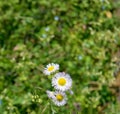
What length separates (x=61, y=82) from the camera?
5.81 feet

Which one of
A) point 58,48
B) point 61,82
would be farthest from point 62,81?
point 58,48

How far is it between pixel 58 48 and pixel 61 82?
1.02 meters

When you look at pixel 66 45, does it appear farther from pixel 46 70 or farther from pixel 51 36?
pixel 46 70

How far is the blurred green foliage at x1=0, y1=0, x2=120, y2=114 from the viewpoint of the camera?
8.18 ft

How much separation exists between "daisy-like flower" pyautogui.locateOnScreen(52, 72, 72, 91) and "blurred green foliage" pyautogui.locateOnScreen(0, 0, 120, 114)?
44cm

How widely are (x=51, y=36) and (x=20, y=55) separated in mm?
279

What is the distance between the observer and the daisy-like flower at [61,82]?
175 cm

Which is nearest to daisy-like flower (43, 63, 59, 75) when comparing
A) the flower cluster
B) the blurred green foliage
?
the flower cluster

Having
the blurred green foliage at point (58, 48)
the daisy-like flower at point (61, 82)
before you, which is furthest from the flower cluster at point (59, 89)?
the blurred green foliage at point (58, 48)

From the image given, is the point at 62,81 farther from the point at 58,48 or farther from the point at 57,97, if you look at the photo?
the point at 58,48

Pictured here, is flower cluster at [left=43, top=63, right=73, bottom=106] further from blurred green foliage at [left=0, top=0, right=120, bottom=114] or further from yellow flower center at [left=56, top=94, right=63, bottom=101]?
blurred green foliage at [left=0, top=0, right=120, bottom=114]

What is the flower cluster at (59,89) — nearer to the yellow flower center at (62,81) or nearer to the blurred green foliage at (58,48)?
the yellow flower center at (62,81)

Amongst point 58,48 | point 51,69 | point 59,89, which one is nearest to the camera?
point 59,89

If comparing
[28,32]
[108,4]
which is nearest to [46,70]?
[28,32]
